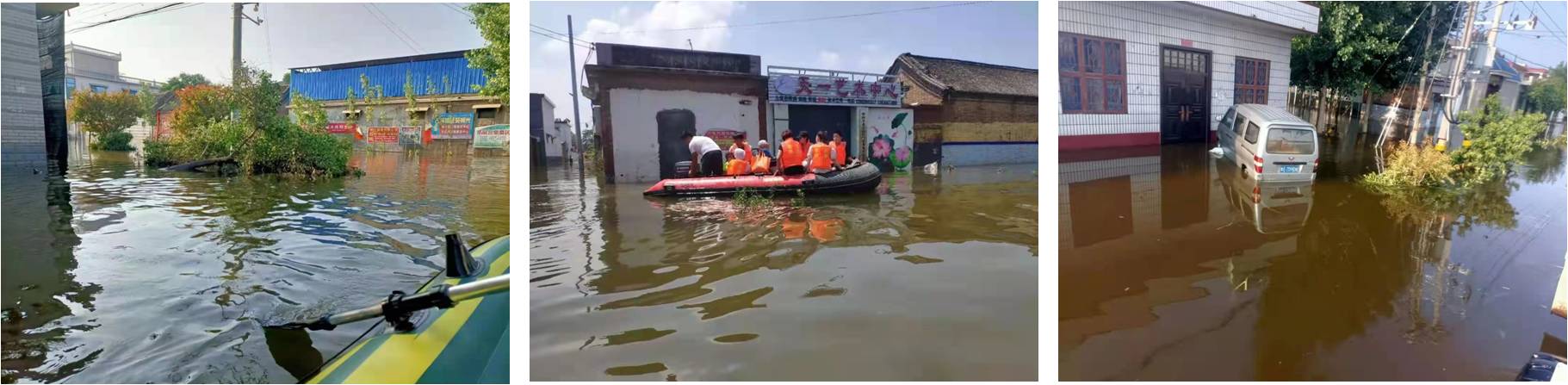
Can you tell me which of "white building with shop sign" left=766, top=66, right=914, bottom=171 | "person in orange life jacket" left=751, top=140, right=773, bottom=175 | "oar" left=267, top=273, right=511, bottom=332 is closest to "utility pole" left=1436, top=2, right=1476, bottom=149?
"white building with shop sign" left=766, top=66, right=914, bottom=171

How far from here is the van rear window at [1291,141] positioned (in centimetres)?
406

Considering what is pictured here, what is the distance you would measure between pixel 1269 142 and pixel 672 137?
3.53 m

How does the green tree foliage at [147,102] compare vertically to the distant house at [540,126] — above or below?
above

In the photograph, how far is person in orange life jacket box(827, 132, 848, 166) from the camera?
441 centimetres

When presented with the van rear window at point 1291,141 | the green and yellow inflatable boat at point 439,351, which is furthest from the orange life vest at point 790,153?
the van rear window at point 1291,141

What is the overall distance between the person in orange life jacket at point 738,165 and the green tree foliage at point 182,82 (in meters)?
2.62

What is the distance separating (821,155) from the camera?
433 cm

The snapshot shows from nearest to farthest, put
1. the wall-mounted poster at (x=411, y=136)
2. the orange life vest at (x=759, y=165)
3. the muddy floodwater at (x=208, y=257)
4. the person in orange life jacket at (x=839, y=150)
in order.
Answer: the muddy floodwater at (x=208, y=257)
the wall-mounted poster at (x=411, y=136)
the orange life vest at (x=759, y=165)
the person in orange life jacket at (x=839, y=150)

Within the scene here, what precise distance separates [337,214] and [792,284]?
2529mm

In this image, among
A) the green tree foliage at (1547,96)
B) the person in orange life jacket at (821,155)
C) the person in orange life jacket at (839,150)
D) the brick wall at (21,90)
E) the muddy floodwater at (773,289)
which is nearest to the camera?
the muddy floodwater at (773,289)

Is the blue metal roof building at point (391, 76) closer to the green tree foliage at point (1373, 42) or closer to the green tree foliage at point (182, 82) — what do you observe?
the green tree foliage at point (182, 82)

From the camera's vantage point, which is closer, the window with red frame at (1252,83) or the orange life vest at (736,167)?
the orange life vest at (736,167)

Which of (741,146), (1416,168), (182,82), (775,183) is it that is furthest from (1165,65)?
(182,82)

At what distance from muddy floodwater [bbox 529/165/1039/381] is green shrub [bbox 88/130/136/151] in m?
2.22
